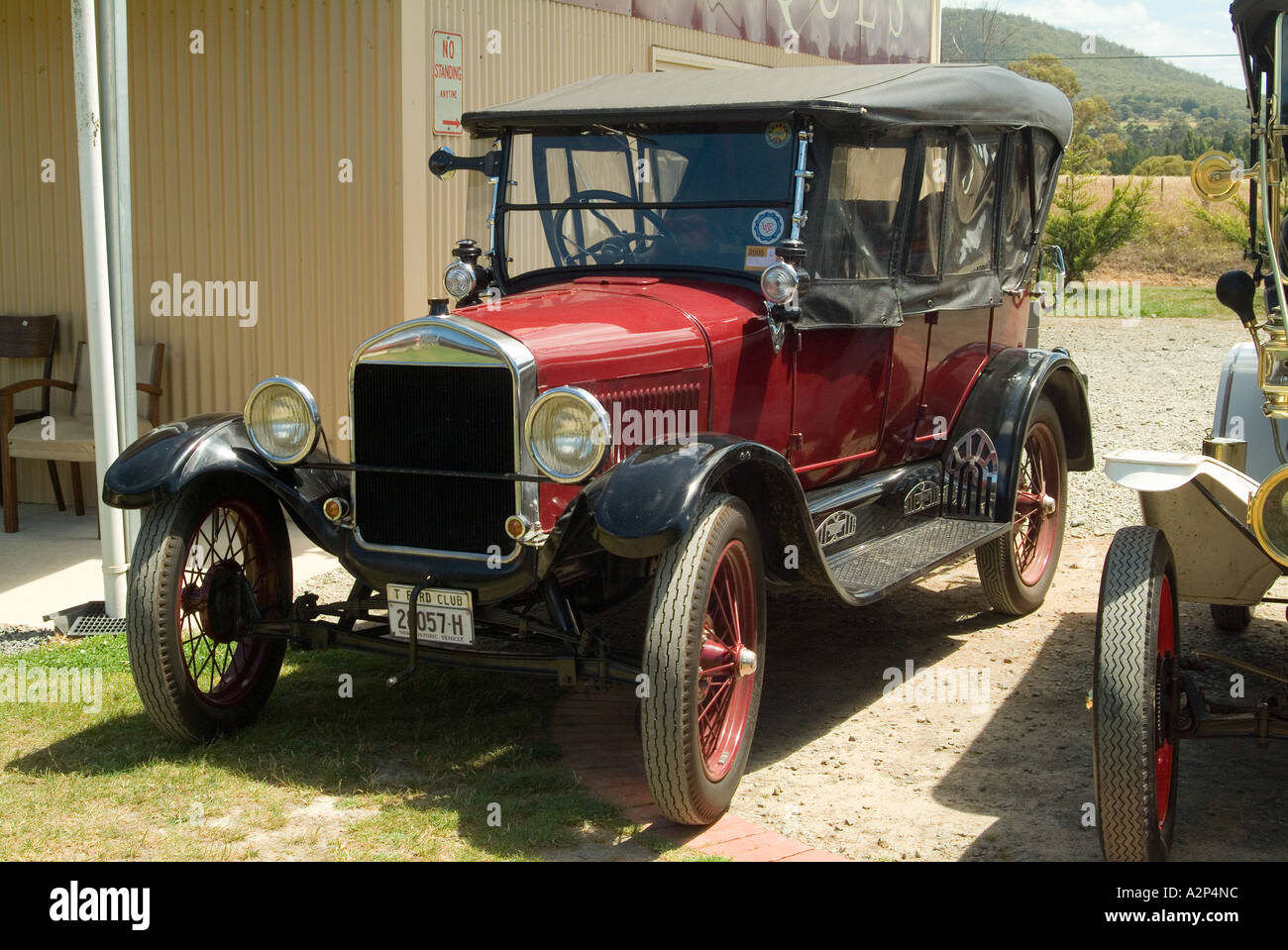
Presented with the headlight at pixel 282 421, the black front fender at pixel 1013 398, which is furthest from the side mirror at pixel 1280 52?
the headlight at pixel 282 421

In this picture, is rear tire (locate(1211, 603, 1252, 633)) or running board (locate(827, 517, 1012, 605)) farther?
rear tire (locate(1211, 603, 1252, 633))

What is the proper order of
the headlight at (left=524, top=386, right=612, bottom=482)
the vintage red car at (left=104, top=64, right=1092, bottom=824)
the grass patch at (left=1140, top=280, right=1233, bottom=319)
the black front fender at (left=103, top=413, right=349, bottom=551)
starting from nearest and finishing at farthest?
the headlight at (left=524, top=386, right=612, bottom=482) < the vintage red car at (left=104, top=64, right=1092, bottom=824) < the black front fender at (left=103, top=413, right=349, bottom=551) < the grass patch at (left=1140, top=280, right=1233, bottom=319)

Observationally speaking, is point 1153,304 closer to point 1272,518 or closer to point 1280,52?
point 1280,52

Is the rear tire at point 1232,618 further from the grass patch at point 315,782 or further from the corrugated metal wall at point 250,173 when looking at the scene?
the corrugated metal wall at point 250,173

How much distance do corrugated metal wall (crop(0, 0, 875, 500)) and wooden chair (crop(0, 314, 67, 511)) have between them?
140 millimetres

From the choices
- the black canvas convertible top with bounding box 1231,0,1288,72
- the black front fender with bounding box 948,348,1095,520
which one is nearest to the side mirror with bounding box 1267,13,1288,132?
the black canvas convertible top with bounding box 1231,0,1288,72

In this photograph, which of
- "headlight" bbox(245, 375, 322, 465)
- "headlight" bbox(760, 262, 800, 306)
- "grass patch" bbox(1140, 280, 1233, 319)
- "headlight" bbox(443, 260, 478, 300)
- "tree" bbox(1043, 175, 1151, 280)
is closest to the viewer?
"headlight" bbox(245, 375, 322, 465)

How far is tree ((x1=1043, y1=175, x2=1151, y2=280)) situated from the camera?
2367 cm

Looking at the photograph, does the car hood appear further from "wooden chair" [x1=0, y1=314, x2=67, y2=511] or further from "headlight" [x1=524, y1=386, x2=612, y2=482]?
"wooden chair" [x1=0, y1=314, x2=67, y2=511]

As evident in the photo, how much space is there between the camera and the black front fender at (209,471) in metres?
4.35

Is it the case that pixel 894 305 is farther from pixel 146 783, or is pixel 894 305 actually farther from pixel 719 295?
pixel 146 783

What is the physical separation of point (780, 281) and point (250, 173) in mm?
4157

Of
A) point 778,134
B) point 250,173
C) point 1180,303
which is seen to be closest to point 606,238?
point 778,134
